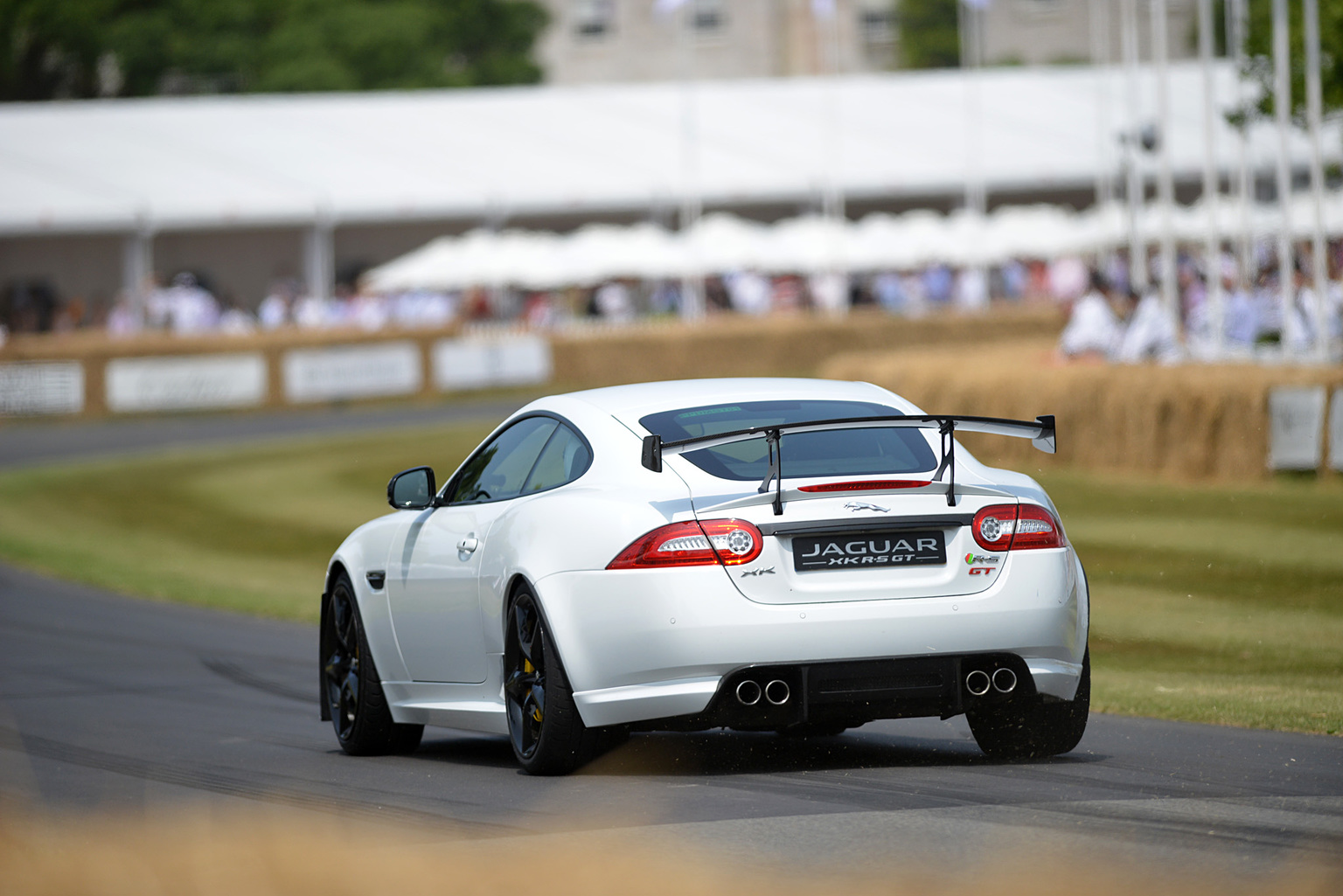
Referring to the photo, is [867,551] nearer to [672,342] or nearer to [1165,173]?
[1165,173]

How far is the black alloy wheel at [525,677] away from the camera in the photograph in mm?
7172

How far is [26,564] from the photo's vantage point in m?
18.8

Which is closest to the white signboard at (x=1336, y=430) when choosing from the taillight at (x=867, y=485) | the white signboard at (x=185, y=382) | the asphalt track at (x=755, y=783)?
the asphalt track at (x=755, y=783)

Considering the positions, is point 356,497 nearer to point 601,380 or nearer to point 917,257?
point 601,380

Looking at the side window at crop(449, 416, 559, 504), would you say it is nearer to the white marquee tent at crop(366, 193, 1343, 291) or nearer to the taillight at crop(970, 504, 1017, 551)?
the taillight at crop(970, 504, 1017, 551)

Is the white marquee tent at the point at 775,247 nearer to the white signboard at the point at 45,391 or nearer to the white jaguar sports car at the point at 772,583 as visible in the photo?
the white signboard at the point at 45,391

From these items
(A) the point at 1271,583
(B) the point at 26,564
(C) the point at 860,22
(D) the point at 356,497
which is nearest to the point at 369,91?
(C) the point at 860,22

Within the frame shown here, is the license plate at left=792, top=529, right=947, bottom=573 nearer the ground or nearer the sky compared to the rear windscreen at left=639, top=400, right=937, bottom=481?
nearer the ground

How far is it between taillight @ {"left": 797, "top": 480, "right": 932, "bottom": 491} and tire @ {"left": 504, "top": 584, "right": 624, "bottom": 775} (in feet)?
3.38

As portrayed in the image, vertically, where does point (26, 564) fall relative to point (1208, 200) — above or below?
below

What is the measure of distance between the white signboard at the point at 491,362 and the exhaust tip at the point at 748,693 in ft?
105

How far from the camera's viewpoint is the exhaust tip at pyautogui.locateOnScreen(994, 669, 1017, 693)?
695 centimetres

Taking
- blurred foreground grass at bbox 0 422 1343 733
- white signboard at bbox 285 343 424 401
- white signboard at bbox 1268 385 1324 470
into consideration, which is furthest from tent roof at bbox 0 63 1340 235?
white signboard at bbox 1268 385 1324 470

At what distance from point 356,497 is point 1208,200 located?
10140mm
